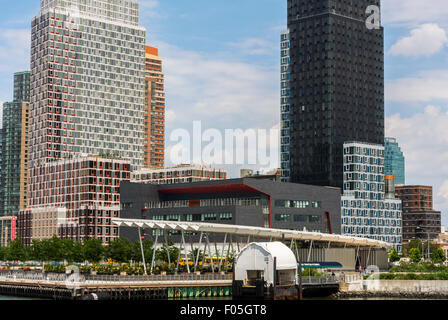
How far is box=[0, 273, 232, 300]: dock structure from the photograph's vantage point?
122m

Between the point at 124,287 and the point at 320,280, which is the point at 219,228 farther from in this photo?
the point at 124,287

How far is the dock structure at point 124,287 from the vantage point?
122 meters

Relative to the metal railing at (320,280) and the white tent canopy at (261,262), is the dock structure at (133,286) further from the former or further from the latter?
the white tent canopy at (261,262)

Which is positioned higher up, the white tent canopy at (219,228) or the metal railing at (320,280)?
the white tent canopy at (219,228)

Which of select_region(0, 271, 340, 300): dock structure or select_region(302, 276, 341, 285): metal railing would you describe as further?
select_region(302, 276, 341, 285): metal railing

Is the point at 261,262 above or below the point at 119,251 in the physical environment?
above

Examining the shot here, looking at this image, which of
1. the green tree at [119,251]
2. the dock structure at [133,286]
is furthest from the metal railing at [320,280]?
the green tree at [119,251]

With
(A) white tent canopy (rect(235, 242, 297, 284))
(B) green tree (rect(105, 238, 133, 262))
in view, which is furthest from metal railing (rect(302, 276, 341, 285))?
(B) green tree (rect(105, 238, 133, 262))

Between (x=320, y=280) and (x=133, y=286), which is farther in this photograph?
(x=320, y=280)

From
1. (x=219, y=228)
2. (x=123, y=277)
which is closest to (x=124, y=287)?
(x=123, y=277)

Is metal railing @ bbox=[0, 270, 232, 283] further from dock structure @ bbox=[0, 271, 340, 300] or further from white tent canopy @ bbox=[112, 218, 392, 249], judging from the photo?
white tent canopy @ bbox=[112, 218, 392, 249]

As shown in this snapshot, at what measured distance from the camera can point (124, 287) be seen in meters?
125
